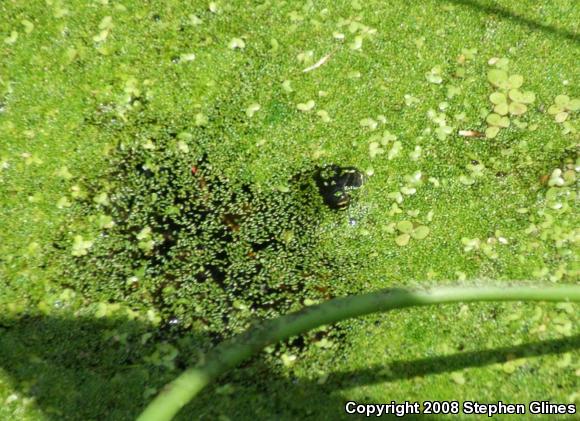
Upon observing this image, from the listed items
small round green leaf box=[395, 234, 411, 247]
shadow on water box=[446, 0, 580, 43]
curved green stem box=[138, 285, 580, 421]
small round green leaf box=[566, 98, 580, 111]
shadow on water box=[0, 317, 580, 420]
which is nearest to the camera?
curved green stem box=[138, 285, 580, 421]

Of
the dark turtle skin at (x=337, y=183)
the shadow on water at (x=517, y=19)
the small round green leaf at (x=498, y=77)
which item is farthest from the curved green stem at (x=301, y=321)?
the shadow on water at (x=517, y=19)

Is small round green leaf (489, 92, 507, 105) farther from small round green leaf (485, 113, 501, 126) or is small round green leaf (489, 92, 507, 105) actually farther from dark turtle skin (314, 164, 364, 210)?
dark turtle skin (314, 164, 364, 210)

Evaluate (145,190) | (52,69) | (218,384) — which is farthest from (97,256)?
(52,69)

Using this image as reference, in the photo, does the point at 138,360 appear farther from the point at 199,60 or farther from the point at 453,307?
the point at 199,60

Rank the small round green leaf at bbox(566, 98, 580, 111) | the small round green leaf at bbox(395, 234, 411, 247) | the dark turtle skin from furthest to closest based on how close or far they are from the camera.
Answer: the small round green leaf at bbox(566, 98, 580, 111), the dark turtle skin, the small round green leaf at bbox(395, 234, 411, 247)

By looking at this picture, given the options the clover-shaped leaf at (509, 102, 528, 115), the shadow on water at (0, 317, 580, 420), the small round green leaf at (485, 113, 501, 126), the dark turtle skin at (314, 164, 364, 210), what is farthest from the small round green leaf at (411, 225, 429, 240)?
the clover-shaped leaf at (509, 102, 528, 115)

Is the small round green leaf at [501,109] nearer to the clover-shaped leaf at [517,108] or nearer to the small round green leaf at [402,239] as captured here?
the clover-shaped leaf at [517,108]

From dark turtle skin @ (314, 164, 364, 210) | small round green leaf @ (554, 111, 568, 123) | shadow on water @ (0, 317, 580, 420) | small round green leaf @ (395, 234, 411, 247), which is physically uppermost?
small round green leaf @ (554, 111, 568, 123)
